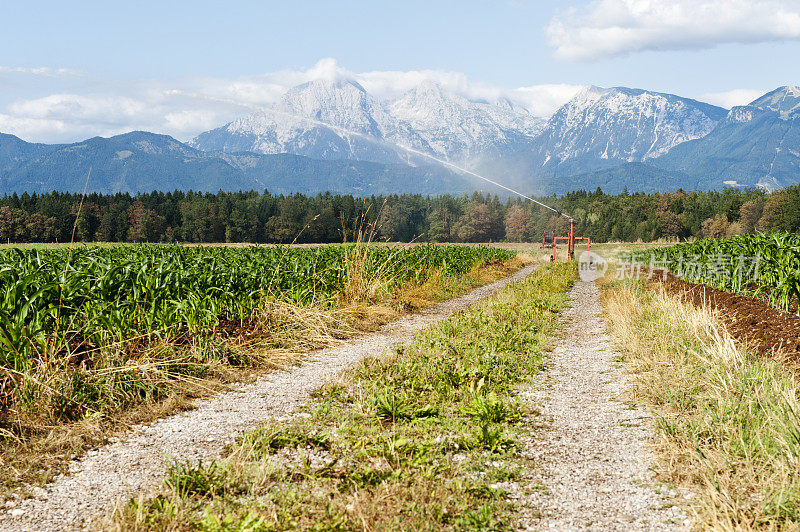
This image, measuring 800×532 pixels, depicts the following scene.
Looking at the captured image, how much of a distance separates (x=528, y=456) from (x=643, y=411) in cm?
168

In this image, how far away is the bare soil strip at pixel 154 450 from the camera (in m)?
3.18

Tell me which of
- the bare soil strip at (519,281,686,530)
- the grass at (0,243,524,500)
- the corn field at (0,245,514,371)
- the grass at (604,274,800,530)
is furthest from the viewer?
the corn field at (0,245,514,371)

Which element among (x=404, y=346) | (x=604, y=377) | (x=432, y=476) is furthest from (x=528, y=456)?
(x=404, y=346)

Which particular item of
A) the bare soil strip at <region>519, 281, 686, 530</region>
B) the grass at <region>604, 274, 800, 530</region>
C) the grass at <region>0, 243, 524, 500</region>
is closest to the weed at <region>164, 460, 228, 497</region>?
the grass at <region>0, 243, 524, 500</region>

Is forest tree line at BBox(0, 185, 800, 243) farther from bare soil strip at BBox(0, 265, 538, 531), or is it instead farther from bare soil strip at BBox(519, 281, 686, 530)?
bare soil strip at BBox(519, 281, 686, 530)

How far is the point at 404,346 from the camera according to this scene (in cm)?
830

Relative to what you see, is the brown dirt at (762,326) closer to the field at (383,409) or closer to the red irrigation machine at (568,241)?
the field at (383,409)

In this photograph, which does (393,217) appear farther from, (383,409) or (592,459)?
(592,459)

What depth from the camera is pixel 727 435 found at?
150 inches

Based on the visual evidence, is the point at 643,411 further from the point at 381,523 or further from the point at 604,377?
the point at 381,523

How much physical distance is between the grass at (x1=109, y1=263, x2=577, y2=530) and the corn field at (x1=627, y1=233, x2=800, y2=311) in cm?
664

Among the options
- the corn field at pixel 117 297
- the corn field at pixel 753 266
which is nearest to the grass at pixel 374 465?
the corn field at pixel 117 297

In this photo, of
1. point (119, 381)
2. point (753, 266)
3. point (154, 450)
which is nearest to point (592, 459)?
point (154, 450)

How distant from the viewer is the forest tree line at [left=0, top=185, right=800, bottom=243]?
9231 centimetres
